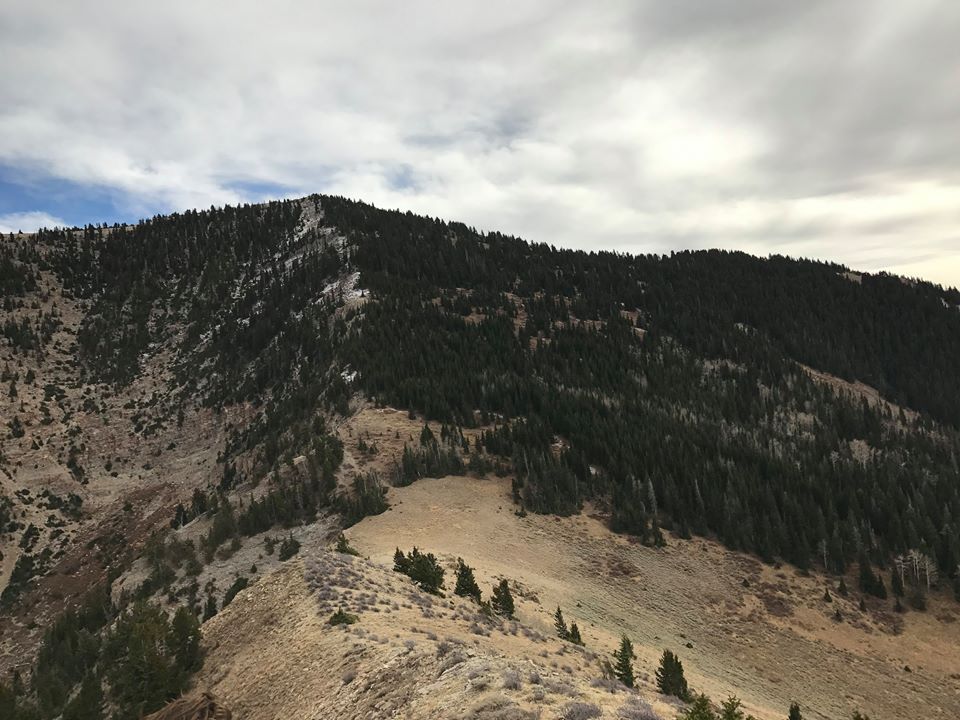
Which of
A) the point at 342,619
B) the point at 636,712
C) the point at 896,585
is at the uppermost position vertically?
the point at 636,712

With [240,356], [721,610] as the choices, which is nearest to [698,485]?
[721,610]

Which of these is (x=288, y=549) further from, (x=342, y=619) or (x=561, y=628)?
(x=342, y=619)

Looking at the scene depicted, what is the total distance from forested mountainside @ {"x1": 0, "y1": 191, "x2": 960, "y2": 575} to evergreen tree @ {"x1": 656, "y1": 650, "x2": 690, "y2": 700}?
87.3 feet

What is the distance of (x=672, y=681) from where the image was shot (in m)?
20.2

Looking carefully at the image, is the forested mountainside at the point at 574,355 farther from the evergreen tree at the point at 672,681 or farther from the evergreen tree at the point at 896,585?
the evergreen tree at the point at 672,681

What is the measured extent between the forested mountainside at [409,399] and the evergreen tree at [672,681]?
17.1 metres

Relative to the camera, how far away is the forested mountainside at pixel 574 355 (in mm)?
52656

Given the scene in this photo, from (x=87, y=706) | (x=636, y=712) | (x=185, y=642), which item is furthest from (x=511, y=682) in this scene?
(x=87, y=706)

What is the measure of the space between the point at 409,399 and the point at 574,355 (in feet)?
121

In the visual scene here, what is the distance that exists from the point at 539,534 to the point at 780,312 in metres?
124

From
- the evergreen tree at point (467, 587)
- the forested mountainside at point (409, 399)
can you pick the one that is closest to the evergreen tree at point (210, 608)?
the forested mountainside at point (409, 399)

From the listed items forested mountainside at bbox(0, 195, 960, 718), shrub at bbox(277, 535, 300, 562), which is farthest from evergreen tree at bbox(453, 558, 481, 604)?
shrub at bbox(277, 535, 300, 562)

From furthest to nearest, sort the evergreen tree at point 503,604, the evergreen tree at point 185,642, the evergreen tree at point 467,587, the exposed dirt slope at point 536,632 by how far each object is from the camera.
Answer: the evergreen tree at point 467,587
the evergreen tree at point 503,604
the evergreen tree at point 185,642
the exposed dirt slope at point 536,632

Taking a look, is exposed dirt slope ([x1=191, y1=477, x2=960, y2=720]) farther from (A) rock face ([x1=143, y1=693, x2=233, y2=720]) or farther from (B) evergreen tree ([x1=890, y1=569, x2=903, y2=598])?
(B) evergreen tree ([x1=890, y1=569, x2=903, y2=598])
